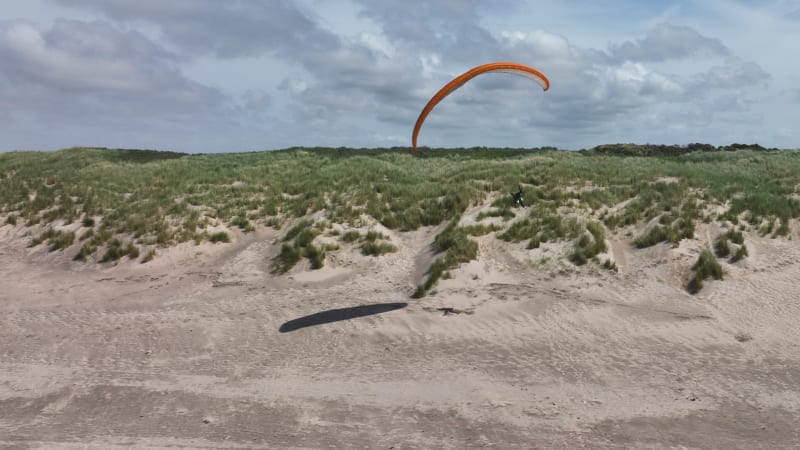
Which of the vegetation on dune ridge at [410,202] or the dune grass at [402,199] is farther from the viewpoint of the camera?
the dune grass at [402,199]

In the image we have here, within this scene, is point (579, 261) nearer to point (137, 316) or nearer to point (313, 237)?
point (313, 237)

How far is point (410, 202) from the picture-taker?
22.3 m

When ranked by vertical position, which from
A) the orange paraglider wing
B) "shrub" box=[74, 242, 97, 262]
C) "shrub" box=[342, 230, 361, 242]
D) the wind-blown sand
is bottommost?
the wind-blown sand

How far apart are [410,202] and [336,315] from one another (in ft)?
28.1

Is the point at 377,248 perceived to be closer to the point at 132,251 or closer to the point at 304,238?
the point at 304,238

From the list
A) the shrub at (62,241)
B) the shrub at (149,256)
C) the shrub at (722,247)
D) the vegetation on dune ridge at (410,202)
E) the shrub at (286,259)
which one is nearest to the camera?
the shrub at (722,247)

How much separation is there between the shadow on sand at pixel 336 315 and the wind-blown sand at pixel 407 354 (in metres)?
0.06

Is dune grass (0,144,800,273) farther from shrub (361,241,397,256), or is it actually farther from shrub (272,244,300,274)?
shrub (272,244,300,274)

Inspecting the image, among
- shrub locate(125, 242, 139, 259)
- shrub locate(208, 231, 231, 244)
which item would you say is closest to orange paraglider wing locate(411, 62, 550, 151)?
shrub locate(208, 231, 231, 244)

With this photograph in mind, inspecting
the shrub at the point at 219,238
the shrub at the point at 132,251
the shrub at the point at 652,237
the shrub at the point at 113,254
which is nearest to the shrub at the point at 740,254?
the shrub at the point at 652,237

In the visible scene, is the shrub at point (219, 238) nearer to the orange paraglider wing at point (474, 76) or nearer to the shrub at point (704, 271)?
the orange paraglider wing at point (474, 76)

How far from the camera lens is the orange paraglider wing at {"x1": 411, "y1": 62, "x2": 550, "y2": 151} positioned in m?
15.4

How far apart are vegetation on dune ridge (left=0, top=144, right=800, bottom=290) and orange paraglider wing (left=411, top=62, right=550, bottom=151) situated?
4.24 m

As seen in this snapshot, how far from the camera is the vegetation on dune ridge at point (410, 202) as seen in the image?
1812 centimetres
